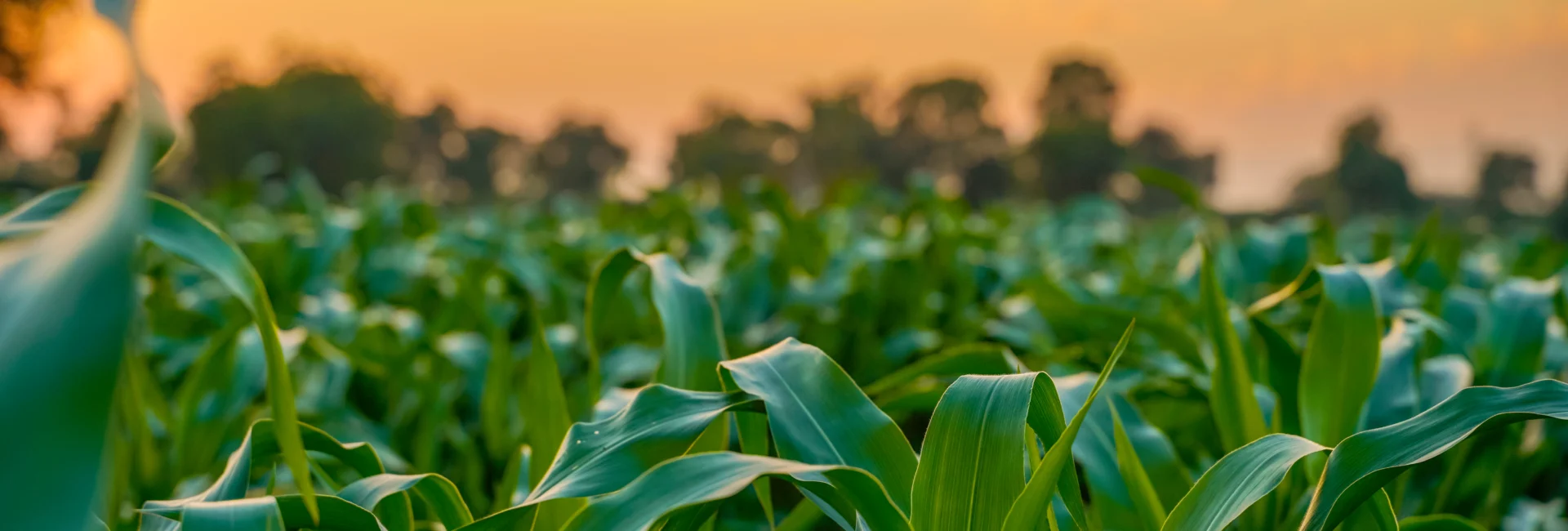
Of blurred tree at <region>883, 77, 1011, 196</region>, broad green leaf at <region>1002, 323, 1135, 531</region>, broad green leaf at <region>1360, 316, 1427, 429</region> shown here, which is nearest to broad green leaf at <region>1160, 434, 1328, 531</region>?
broad green leaf at <region>1002, 323, 1135, 531</region>

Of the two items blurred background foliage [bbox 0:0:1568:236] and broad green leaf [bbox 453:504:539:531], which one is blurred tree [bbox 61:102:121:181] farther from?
broad green leaf [bbox 453:504:539:531]

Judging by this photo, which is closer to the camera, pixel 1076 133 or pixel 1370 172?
pixel 1370 172

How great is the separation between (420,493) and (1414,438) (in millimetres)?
708

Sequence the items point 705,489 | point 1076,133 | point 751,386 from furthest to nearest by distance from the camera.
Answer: point 1076,133
point 751,386
point 705,489

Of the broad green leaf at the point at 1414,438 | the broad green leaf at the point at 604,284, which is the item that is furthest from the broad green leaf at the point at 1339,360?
the broad green leaf at the point at 604,284

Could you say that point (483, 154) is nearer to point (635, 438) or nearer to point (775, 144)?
point (775, 144)

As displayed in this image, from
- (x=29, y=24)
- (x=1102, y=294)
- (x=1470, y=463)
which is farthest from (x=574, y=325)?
(x=29, y=24)

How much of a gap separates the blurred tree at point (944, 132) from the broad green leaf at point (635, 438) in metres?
45.1

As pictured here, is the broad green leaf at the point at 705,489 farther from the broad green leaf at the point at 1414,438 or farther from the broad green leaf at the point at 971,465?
the broad green leaf at the point at 1414,438

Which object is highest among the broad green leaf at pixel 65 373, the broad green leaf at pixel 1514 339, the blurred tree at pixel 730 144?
the broad green leaf at pixel 65 373

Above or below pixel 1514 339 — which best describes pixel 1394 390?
above

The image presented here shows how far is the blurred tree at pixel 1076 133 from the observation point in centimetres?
4456

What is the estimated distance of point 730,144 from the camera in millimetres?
51156

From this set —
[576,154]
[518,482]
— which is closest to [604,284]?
[518,482]
